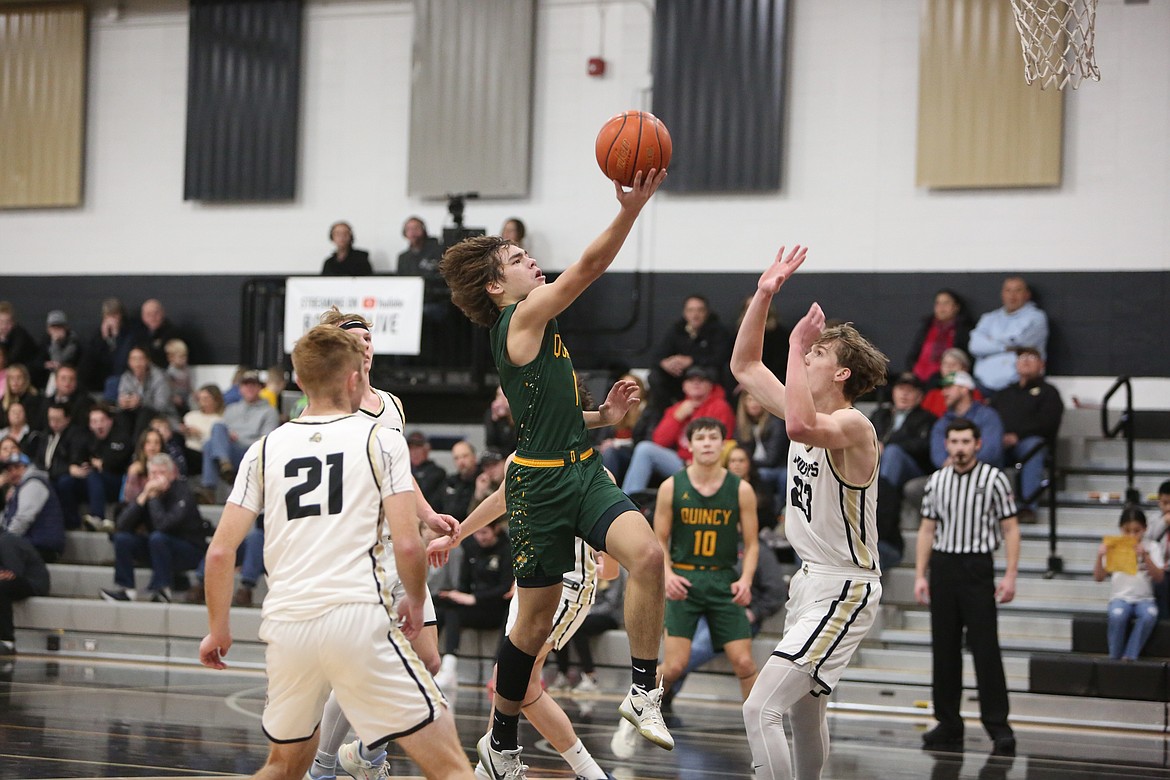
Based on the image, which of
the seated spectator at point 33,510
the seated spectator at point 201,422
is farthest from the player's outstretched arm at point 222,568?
the seated spectator at point 201,422

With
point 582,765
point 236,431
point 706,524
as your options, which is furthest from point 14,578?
point 582,765

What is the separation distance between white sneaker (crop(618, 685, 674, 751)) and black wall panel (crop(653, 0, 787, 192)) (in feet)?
29.6

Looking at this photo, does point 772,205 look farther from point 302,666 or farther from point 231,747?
point 302,666

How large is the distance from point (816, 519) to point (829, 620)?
1.20ft

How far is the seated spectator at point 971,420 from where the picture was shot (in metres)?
10.4

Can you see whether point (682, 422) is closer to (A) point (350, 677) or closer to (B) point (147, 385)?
(B) point (147, 385)

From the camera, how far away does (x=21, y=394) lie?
1345 cm

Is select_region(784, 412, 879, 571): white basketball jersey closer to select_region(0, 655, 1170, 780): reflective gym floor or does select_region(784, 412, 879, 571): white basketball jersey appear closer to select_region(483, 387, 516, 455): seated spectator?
select_region(0, 655, 1170, 780): reflective gym floor

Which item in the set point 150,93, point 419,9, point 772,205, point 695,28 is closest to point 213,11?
point 150,93

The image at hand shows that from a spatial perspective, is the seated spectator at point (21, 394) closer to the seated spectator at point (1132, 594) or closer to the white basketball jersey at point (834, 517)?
the seated spectator at point (1132, 594)

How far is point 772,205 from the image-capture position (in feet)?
43.4

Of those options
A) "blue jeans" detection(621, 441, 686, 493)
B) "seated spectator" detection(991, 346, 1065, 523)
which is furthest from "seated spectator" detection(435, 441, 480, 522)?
"seated spectator" detection(991, 346, 1065, 523)

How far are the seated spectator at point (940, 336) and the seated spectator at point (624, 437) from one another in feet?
8.05

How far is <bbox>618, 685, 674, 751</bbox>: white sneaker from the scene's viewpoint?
15.4ft
